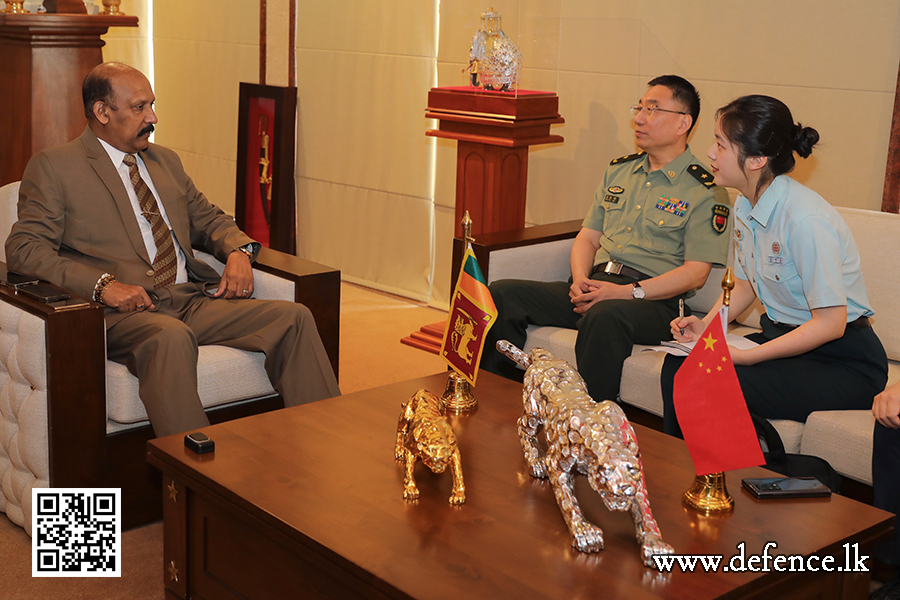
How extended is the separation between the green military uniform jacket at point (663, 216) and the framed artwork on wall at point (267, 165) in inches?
113

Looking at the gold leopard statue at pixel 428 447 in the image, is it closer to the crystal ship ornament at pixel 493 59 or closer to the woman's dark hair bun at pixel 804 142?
the woman's dark hair bun at pixel 804 142

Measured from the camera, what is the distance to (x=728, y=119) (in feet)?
8.23

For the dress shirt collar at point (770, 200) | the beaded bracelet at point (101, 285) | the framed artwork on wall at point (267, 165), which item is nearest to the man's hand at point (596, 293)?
the dress shirt collar at point (770, 200)

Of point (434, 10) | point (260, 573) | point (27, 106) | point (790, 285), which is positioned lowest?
point (260, 573)

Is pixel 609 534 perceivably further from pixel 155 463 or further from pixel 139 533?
pixel 139 533

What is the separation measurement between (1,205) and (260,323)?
0.95m

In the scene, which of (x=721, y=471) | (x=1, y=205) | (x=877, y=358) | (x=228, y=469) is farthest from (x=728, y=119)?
(x=1, y=205)

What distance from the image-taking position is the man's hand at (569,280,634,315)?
3123mm

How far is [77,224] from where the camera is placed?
2.81 m

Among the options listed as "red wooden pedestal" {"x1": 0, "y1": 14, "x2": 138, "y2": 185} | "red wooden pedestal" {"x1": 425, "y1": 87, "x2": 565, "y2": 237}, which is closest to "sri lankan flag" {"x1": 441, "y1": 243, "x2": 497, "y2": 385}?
"red wooden pedestal" {"x1": 425, "y1": 87, "x2": 565, "y2": 237}

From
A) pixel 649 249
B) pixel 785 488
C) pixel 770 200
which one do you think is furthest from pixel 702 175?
pixel 785 488

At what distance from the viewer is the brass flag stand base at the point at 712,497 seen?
5.67ft

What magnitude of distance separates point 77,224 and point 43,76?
6.87ft

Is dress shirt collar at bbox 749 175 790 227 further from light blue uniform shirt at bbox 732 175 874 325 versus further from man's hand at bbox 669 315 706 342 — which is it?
man's hand at bbox 669 315 706 342
